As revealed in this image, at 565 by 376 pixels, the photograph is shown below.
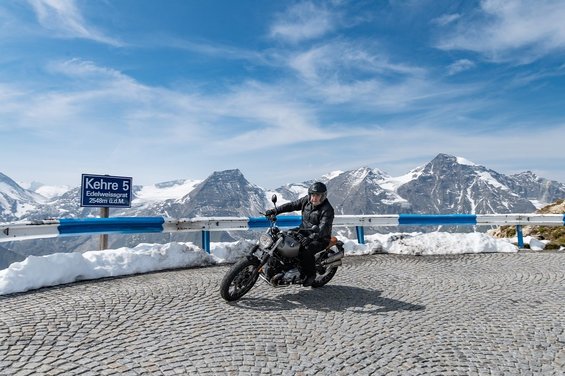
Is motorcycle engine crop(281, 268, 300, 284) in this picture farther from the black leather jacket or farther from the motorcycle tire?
the motorcycle tire

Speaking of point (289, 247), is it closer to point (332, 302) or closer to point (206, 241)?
point (332, 302)

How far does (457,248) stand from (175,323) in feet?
29.9

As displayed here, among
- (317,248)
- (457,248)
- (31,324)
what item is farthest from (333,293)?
(457,248)

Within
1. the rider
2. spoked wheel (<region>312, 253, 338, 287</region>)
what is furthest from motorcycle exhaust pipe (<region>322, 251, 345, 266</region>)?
the rider

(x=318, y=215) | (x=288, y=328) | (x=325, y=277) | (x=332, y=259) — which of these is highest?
(x=318, y=215)

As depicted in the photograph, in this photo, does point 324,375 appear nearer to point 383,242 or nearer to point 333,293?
point 333,293

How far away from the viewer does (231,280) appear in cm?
633

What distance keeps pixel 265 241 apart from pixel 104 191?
5.15 meters

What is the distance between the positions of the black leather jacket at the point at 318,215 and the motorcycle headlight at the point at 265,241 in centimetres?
85

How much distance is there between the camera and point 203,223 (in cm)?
1068

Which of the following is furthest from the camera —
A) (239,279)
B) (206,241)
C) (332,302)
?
(206,241)

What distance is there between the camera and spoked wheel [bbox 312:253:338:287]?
24.9 feet

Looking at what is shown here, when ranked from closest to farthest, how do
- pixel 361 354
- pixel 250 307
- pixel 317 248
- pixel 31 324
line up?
pixel 361 354 < pixel 31 324 < pixel 250 307 < pixel 317 248

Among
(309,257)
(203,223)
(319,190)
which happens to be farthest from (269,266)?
(203,223)
